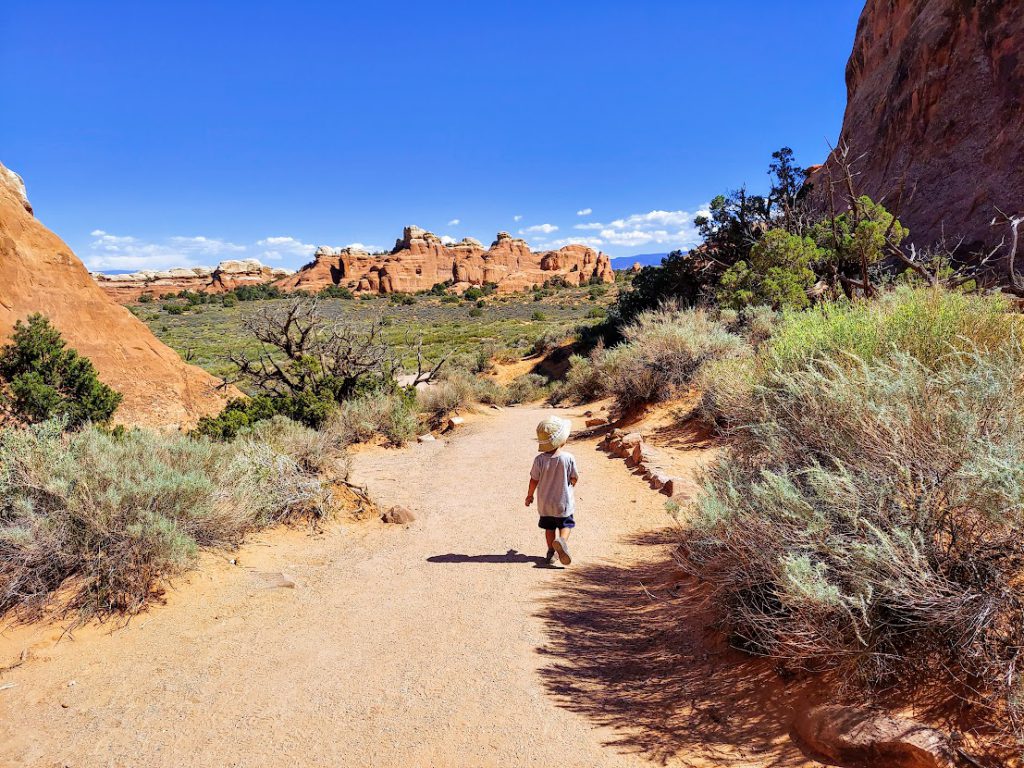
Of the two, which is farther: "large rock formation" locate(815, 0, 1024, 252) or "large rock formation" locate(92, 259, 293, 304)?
"large rock formation" locate(92, 259, 293, 304)

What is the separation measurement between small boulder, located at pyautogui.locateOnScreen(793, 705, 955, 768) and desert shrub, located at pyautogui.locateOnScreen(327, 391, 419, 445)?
317 inches

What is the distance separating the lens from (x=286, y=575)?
14.8 ft

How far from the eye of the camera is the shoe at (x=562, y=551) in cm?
464

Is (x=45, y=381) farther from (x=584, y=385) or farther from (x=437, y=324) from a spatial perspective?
(x=437, y=324)

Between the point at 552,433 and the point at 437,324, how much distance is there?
42.7 metres

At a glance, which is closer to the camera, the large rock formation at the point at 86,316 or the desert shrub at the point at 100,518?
the desert shrub at the point at 100,518

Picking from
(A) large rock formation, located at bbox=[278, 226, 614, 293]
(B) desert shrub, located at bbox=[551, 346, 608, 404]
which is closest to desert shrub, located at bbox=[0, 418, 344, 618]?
(B) desert shrub, located at bbox=[551, 346, 608, 404]

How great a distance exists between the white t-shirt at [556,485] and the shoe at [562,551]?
229 millimetres

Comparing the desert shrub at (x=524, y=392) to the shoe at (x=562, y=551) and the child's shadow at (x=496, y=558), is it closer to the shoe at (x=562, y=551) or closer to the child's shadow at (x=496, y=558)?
the child's shadow at (x=496, y=558)

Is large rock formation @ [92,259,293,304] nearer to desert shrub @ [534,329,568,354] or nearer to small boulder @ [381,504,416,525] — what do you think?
desert shrub @ [534,329,568,354]

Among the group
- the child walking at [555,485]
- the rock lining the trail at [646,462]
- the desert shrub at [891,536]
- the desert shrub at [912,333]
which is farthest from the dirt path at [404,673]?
the desert shrub at [912,333]

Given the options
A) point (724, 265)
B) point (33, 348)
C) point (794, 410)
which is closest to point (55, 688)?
point (794, 410)

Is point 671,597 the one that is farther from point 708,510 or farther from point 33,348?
point 33,348

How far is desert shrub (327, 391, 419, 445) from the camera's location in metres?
9.66
